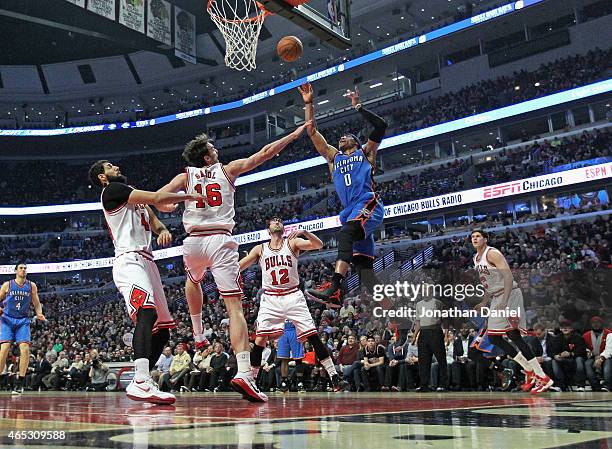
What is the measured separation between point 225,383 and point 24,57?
33.3 m

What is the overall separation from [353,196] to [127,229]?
98.3 inches

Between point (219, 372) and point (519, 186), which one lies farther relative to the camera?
point (519, 186)

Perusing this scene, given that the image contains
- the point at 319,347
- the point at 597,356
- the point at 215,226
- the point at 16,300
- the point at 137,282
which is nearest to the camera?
the point at 137,282

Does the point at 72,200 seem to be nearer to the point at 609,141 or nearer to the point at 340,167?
the point at 609,141

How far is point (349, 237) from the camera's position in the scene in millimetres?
6117

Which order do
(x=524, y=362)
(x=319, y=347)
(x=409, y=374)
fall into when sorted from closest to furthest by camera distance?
(x=319, y=347) < (x=524, y=362) < (x=409, y=374)

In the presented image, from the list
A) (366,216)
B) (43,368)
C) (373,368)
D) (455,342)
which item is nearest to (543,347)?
(455,342)

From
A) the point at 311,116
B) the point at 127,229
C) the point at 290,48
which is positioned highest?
the point at 290,48

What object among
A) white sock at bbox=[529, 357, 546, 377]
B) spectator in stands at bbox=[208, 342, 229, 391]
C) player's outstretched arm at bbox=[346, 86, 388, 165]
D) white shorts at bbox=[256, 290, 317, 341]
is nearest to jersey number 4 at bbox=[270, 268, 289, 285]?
white shorts at bbox=[256, 290, 317, 341]

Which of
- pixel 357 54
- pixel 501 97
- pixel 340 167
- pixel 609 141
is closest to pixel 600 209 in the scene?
pixel 609 141

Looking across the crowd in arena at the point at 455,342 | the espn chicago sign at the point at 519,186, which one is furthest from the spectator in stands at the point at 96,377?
the espn chicago sign at the point at 519,186

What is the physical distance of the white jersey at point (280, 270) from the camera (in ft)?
24.6

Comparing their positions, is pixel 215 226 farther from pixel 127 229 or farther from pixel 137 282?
pixel 137 282

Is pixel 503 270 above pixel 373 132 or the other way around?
the other way around
